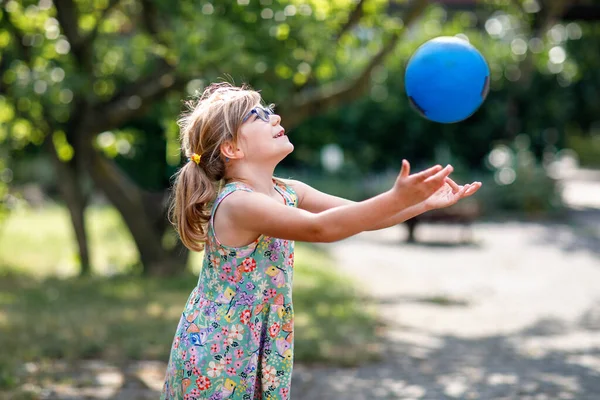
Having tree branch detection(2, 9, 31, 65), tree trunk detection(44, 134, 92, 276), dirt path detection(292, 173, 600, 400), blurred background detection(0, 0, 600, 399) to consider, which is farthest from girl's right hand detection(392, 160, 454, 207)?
tree trunk detection(44, 134, 92, 276)

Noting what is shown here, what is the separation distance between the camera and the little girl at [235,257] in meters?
2.85

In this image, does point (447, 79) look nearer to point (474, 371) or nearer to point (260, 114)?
point (260, 114)

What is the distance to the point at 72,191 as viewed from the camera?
33.1 ft

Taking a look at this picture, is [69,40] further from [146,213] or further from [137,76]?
[146,213]

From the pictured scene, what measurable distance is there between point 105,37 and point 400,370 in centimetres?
588

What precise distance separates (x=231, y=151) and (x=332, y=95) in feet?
22.0

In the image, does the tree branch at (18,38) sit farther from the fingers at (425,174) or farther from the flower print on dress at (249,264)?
the fingers at (425,174)

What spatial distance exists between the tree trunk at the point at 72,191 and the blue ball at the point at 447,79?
7.48m

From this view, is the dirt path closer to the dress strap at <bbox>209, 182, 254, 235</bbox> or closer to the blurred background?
the blurred background

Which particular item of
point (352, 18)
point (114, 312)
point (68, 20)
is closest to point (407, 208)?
point (114, 312)

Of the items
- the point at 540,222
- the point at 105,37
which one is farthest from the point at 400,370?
the point at 540,222

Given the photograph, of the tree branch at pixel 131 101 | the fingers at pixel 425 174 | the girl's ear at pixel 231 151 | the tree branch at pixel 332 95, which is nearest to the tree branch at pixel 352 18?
the tree branch at pixel 332 95

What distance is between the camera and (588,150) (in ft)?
148

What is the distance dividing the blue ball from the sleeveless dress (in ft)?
2.72
